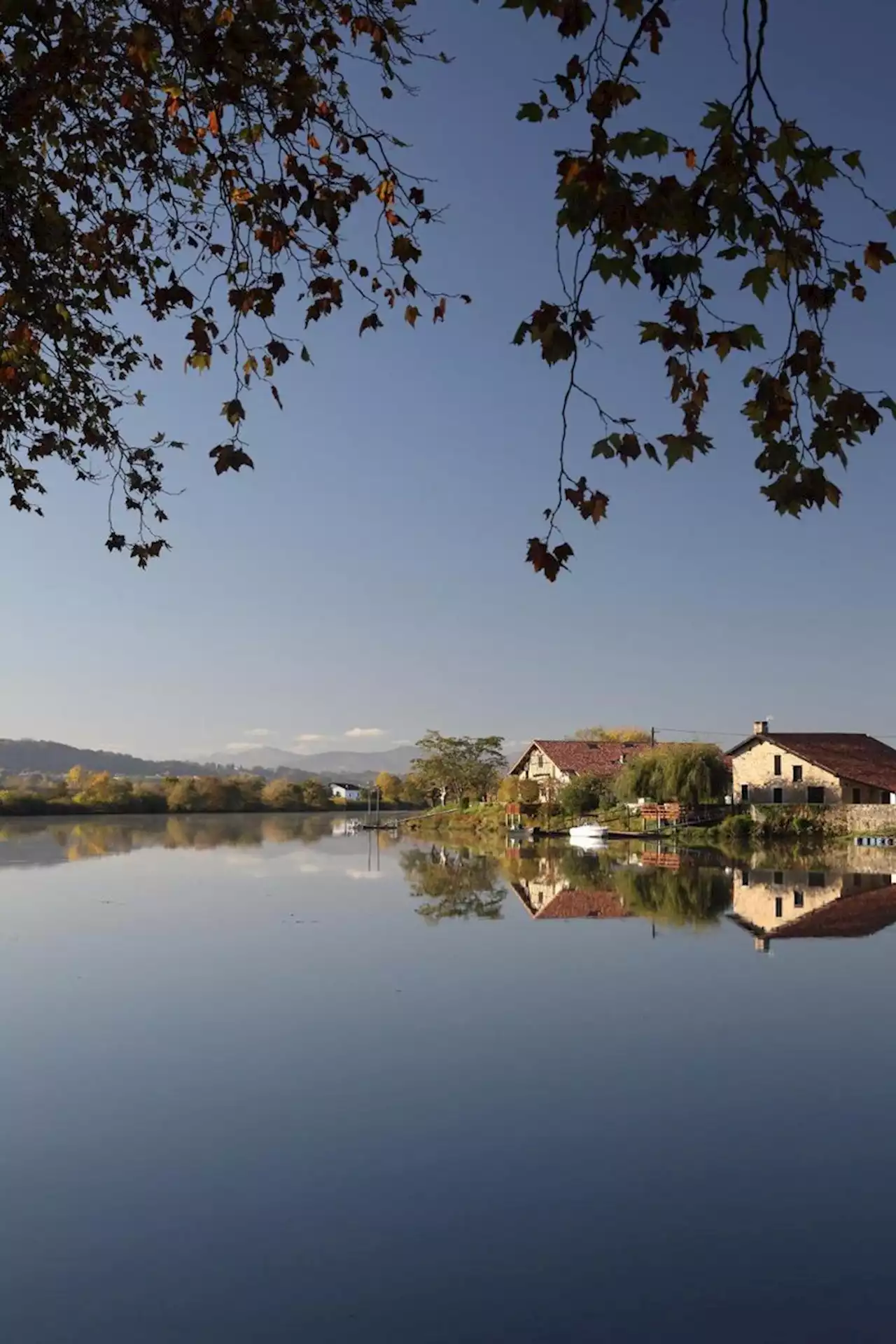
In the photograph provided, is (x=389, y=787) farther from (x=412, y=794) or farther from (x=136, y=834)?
(x=136, y=834)

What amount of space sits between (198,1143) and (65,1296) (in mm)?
2289

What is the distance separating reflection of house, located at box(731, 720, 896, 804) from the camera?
175 feet

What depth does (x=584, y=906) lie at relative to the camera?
22.5 meters

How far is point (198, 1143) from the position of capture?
7.80 metres

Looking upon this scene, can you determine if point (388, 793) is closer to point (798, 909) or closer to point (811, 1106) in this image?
point (798, 909)

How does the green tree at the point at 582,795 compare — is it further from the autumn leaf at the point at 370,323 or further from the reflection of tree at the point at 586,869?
the autumn leaf at the point at 370,323

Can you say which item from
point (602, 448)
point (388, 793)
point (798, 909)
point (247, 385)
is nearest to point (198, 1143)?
point (247, 385)

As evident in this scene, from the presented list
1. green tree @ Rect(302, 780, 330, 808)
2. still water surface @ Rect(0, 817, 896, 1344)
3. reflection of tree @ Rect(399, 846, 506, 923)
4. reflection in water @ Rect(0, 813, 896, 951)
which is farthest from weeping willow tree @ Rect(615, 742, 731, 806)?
green tree @ Rect(302, 780, 330, 808)

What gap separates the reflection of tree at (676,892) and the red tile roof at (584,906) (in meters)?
0.29

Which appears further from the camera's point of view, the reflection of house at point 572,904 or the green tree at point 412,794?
the green tree at point 412,794

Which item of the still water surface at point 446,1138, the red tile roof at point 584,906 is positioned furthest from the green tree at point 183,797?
the still water surface at point 446,1138

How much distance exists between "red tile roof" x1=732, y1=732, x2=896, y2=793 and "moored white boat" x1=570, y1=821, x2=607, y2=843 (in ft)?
46.4

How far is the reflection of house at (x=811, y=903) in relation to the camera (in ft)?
62.3

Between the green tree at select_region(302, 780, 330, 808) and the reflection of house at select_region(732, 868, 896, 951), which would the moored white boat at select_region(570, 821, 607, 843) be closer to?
the reflection of house at select_region(732, 868, 896, 951)
